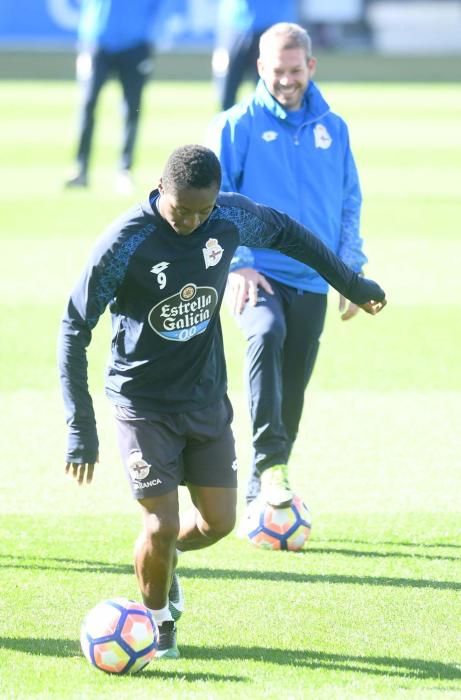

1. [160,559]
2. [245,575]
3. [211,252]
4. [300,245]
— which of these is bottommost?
[245,575]

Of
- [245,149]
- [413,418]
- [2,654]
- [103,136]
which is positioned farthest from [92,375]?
[103,136]

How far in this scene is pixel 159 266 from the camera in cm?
566

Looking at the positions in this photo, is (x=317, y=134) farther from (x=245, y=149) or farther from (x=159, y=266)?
(x=159, y=266)

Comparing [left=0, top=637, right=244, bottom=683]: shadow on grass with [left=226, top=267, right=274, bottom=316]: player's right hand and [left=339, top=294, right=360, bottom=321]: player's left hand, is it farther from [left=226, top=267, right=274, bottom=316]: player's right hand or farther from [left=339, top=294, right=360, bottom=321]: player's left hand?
[left=339, top=294, right=360, bottom=321]: player's left hand

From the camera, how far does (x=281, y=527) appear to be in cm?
728

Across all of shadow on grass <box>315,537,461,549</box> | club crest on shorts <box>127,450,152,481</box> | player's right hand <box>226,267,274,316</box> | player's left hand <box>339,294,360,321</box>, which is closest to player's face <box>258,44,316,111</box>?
player's right hand <box>226,267,274,316</box>

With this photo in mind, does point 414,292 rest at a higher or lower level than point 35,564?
lower

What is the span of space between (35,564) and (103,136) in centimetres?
1987

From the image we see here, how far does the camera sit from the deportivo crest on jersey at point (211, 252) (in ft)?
19.0

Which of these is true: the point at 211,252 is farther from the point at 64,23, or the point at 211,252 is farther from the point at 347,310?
the point at 64,23

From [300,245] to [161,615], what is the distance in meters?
1.71

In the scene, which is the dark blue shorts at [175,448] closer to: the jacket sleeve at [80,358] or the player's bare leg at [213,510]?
the player's bare leg at [213,510]

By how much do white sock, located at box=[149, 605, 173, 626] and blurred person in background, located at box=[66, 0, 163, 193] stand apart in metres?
13.3

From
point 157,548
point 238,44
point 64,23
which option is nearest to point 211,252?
point 157,548
